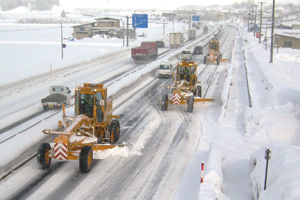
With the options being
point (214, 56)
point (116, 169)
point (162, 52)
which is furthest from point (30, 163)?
point (162, 52)

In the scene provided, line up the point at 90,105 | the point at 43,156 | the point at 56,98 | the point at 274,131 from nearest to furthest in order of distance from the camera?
1. the point at 43,156
2. the point at 90,105
3. the point at 274,131
4. the point at 56,98

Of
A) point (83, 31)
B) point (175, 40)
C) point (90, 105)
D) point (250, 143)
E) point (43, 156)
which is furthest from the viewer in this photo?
point (83, 31)

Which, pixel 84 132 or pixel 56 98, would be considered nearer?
pixel 84 132

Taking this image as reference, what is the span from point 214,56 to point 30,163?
1556 inches

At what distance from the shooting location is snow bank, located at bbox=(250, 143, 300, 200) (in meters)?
10.3

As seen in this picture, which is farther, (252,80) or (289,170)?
(252,80)

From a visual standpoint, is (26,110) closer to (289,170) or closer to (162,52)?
(289,170)

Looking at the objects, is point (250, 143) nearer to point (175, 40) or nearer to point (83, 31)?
point (175, 40)

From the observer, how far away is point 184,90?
91.0 feet

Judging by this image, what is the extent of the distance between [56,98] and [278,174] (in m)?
17.9

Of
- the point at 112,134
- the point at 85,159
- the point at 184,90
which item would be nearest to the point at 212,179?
the point at 85,159

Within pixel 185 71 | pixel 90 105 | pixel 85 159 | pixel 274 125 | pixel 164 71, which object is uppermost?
pixel 185 71

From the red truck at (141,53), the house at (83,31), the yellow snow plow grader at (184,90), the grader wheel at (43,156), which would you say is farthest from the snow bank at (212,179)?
the house at (83,31)

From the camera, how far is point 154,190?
14.1m
